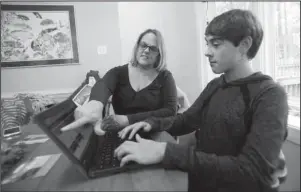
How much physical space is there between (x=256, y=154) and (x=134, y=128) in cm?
30

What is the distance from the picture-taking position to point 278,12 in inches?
20.4

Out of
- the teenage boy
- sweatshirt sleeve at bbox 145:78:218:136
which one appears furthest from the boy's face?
sweatshirt sleeve at bbox 145:78:218:136

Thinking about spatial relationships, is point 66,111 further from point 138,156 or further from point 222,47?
point 222,47

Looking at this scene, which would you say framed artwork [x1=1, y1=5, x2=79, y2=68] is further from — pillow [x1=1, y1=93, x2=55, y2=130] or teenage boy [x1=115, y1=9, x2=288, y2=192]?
teenage boy [x1=115, y1=9, x2=288, y2=192]

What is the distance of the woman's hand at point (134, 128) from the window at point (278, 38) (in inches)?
12.4

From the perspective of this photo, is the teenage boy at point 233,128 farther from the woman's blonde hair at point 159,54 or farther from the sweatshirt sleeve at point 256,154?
the woman's blonde hair at point 159,54

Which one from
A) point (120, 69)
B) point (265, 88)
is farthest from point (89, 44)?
point (265, 88)

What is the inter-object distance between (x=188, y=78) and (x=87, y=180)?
15.1 inches

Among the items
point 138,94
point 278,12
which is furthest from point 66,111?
point 278,12

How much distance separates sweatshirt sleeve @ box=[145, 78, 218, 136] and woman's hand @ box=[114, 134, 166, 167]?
0.18 meters

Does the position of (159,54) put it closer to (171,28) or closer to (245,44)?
(171,28)

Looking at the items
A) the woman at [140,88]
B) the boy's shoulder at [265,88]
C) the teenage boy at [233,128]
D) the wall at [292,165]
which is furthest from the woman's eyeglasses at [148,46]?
the wall at [292,165]

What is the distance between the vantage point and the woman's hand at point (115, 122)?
23.3 inches

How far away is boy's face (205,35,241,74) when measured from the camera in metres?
0.44
